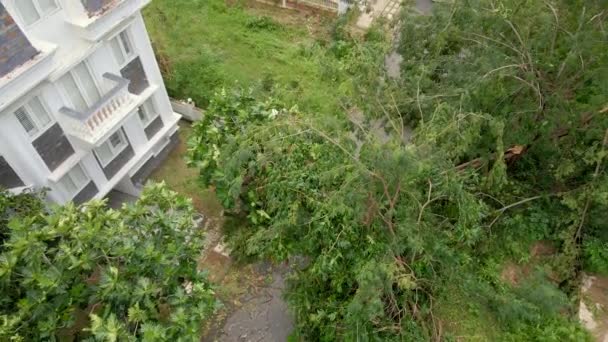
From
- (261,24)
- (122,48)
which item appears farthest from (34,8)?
(261,24)

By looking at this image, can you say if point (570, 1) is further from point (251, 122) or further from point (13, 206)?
point (13, 206)

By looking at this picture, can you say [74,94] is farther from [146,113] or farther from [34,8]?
[146,113]

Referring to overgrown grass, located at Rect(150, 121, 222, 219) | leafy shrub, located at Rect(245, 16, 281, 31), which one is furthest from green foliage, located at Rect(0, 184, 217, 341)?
leafy shrub, located at Rect(245, 16, 281, 31)

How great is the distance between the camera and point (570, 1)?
1023 cm

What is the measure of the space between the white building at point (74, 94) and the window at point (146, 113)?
29 millimetres

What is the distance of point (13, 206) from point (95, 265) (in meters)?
3.46

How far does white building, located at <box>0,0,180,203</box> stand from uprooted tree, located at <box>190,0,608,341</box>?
239 centimetres

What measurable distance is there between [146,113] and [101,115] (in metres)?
2.19

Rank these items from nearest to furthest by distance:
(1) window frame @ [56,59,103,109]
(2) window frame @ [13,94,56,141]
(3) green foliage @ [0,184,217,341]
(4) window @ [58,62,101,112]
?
(3) green foliage @ [0,184,217,341], (2) window frame @ [13,94,56,141], (1) window frame @ [56,59,103,109], (4) window @ [58,62,101,112]

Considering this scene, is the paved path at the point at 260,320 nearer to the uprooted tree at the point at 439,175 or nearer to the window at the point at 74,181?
the uprooted tree at the point at 439,175

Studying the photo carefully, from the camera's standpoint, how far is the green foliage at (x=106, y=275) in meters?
7.12

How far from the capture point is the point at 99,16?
988 centimetres

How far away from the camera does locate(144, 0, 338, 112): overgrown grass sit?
637 inches

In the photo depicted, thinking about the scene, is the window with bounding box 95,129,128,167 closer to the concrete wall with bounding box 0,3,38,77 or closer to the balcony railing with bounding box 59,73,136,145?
the balcony railing with bounding box 59,73,136,145
